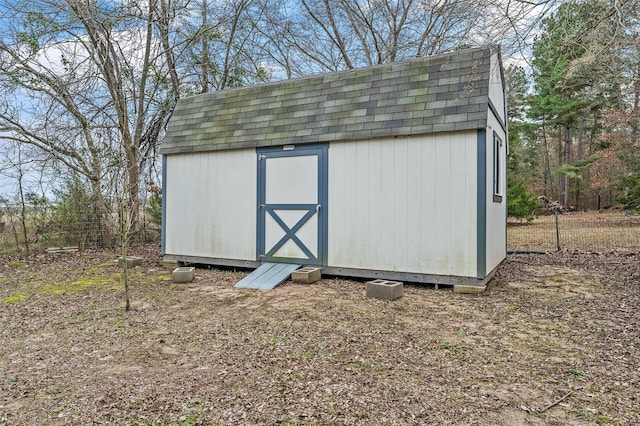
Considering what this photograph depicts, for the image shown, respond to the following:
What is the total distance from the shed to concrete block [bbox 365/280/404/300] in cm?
61

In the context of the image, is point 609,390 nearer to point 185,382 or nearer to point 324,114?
point 185,382

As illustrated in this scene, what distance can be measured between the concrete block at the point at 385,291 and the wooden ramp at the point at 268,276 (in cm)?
134

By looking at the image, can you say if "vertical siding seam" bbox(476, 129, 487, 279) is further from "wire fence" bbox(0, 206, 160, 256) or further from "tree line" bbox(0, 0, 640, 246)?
"wire fence" bbox(0, 206, 160, 256)

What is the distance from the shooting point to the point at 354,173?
5828 millimetres

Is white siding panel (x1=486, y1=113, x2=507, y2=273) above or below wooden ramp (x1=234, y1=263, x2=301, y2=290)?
above

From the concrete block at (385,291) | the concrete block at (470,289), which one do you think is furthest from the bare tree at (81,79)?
the concrete block at (470,289)

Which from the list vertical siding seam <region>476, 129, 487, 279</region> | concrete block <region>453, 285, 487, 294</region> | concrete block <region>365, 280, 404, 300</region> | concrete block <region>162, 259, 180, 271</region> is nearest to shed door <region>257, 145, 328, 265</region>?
concrete block <region>365, 280, 404, 300</region>

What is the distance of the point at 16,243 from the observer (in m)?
8.27

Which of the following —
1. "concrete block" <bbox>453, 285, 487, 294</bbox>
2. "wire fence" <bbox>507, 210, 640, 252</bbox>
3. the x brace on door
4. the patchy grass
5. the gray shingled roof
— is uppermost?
the gray shingled roof

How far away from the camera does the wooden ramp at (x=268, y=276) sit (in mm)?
5566

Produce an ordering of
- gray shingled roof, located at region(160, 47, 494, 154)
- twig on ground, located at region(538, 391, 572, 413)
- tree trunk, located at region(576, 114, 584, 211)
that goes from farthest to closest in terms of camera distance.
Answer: tree trunk, located at region(576, 114, 584, 211), gray shingled roof, located at region(160, 47, 494, 154), twig on ground, located at region(538, 391, 572, 413)

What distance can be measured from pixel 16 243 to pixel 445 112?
8.40 m

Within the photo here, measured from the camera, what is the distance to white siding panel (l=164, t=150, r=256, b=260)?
6664mm

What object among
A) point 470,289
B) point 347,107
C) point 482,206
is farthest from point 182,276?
point 482,206
